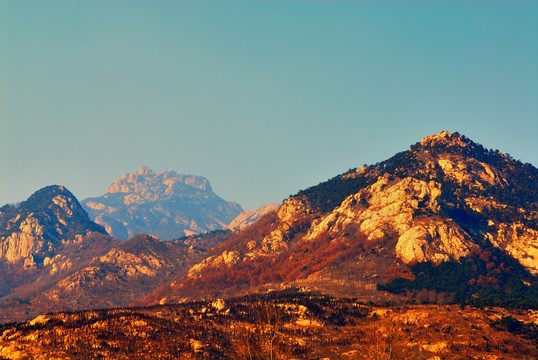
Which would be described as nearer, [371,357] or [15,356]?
[371,357]

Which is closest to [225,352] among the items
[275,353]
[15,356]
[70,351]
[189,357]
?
[189,357]

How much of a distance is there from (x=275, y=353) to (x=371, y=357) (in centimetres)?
2670

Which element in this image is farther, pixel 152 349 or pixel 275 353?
pixel 152 349

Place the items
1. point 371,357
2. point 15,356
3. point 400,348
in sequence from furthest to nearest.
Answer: point 400,348
point 15,356
point 371,357

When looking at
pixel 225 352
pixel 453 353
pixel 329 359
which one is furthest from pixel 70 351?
pixel 453 353

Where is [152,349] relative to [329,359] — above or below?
above

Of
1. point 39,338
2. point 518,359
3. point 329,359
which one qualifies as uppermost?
point 39,338

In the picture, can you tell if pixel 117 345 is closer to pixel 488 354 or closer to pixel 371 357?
pixel 371 357

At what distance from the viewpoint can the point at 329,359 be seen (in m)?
196

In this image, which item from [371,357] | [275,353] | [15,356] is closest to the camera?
[275,353]

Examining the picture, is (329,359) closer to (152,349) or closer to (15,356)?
(152,349)

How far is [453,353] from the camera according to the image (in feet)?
649

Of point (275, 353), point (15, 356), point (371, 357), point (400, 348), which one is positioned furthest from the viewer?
point (400, 348)

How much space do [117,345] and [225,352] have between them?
3460 centimetres
